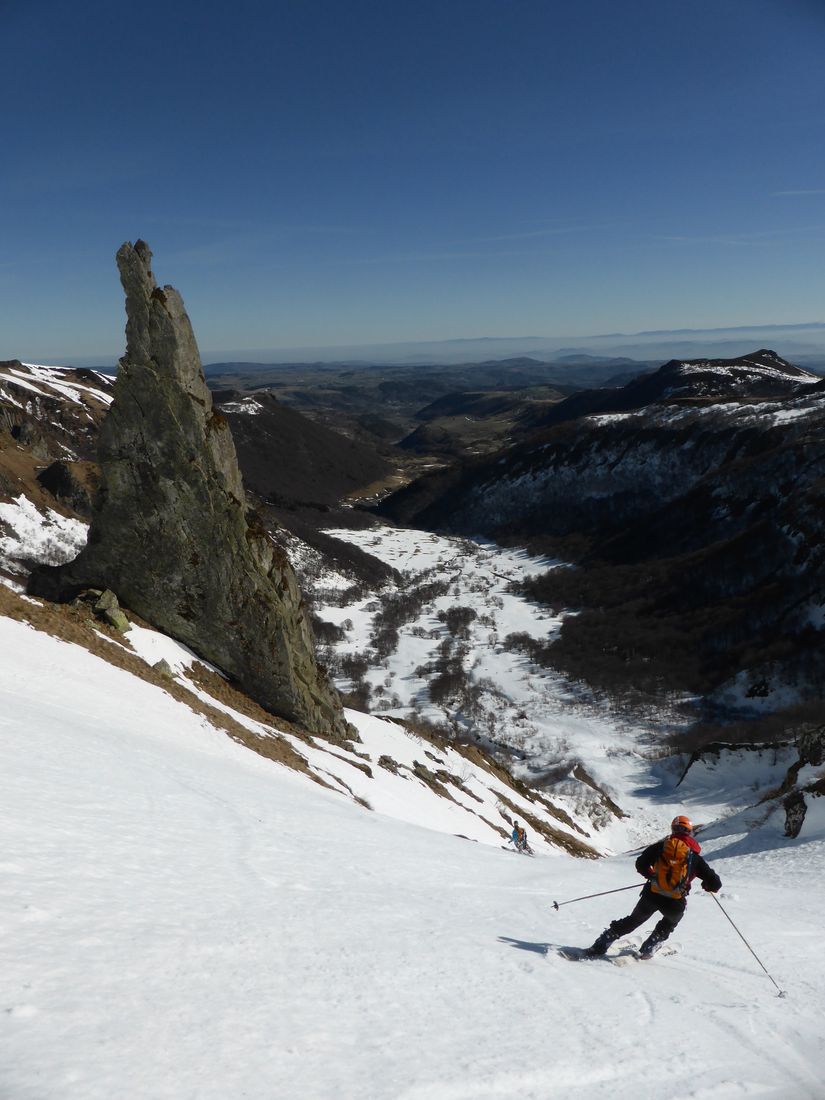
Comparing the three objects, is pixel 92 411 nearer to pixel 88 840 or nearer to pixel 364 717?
pixel 364 717

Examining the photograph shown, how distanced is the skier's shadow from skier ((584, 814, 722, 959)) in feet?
1.84

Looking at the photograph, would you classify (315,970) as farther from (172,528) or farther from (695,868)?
(172,528)

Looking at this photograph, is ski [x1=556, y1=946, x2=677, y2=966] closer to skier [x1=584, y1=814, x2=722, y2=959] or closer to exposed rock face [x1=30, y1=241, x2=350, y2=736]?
skier [x1=584, y1=814, x2=722, y2=959]

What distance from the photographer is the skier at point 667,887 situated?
26.0ft

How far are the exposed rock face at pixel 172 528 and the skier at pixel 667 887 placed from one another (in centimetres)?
1856

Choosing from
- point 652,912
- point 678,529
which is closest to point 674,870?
point 652,912

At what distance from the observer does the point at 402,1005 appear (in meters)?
5.67

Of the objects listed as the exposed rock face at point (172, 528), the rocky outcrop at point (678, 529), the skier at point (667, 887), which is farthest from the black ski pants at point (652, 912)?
the rocky outcrop at point (678, 529)

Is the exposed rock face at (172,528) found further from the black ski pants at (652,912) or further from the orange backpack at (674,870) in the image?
the orange backpack at (674,870)

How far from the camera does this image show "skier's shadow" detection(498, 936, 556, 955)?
7.83 meters

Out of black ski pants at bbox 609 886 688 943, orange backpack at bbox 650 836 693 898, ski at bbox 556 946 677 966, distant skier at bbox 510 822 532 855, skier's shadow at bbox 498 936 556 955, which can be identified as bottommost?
distant skier at bbox 510 822 532 855

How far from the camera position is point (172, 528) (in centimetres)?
2389

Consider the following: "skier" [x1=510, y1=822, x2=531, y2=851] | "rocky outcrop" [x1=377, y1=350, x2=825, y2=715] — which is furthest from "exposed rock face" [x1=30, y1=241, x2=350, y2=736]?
"rocky outcrop" [x1=377, y1=350, x2=825, y2=715]

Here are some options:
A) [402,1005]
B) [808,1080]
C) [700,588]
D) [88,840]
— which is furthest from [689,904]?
[700,588]
